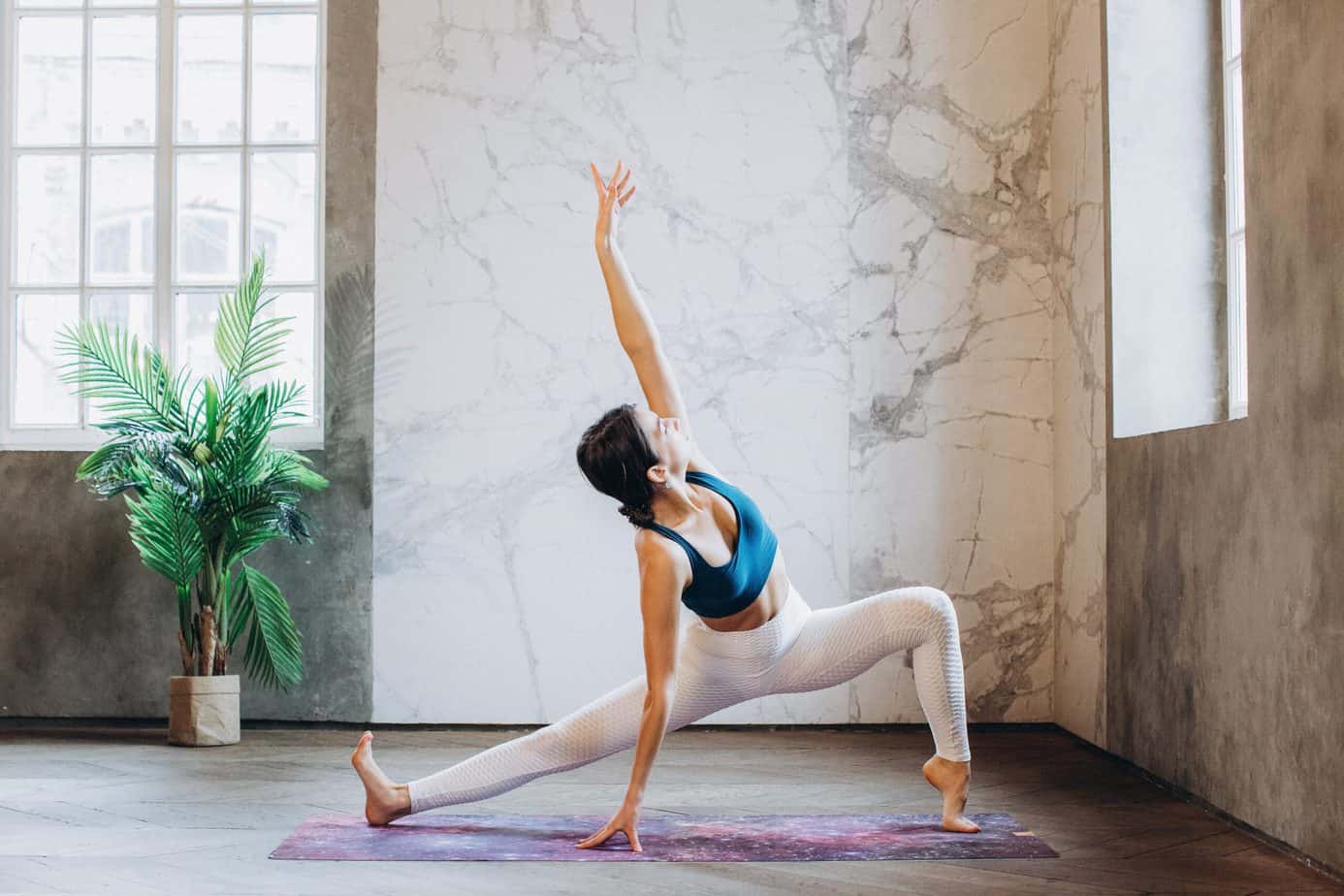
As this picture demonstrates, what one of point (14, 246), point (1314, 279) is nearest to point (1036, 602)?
point (1314, 279)

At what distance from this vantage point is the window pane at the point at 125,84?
4.84 meters

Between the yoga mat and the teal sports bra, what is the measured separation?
0.48 metres

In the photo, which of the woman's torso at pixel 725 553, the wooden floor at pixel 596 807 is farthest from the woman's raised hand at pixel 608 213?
the wooden floor at pixel 596 807

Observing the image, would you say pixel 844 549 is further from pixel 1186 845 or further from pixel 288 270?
pixel 288 270

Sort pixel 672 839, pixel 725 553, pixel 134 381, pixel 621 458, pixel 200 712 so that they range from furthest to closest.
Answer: pixel 134 381
pixel 200 712
pixel 672 839
pixel 725 553
pixel 621 458

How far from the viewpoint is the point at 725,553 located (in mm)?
2645

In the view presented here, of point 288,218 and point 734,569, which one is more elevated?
point 288,218

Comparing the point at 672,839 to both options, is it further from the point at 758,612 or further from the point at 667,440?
the point at 667,440

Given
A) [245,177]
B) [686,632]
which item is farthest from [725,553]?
[245,177]

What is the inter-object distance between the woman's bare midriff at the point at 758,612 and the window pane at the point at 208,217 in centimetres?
283

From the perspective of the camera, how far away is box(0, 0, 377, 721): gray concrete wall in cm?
455

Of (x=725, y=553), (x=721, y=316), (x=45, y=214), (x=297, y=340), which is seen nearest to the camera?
(x=725, y=553)

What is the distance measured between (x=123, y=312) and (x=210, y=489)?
41.8 inches

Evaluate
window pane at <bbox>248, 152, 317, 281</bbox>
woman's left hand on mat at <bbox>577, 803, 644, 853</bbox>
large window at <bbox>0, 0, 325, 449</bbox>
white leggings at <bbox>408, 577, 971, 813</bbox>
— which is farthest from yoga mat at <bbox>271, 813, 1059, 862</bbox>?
window pane at <bbox>248, 152, 317, 281</bbox>
